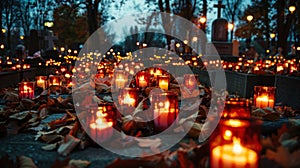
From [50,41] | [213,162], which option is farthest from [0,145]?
[50,41]

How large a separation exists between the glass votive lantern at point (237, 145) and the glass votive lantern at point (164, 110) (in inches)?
39.3

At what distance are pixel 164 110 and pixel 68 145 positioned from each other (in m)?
0.84

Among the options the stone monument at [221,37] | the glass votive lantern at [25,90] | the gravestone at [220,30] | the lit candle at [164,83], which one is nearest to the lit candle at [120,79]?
the lit candle at [164,83]

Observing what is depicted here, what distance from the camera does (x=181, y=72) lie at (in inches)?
407

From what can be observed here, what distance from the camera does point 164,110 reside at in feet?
8.50

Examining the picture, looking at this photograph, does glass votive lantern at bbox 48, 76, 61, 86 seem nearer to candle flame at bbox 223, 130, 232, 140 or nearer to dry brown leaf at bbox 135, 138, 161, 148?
dry brown leaf at bbox 135, 138, 161, 148

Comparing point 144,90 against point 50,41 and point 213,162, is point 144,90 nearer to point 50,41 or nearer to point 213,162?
point 213,162

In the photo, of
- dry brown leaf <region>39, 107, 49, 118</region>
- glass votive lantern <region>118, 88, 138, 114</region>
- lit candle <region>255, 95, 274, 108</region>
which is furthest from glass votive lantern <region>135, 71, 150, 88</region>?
lit candle <region>255, 95, 274, 108</region>

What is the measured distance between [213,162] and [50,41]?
76.0ft

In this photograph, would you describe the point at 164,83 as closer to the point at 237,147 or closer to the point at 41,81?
the point at 41,81

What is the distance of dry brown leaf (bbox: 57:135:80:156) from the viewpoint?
216cm

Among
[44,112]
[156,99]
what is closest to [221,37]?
[44,112]

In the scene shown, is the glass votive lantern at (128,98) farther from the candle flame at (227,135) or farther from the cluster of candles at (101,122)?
the candle flame at (227,135)

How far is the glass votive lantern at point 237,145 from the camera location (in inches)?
57.4
